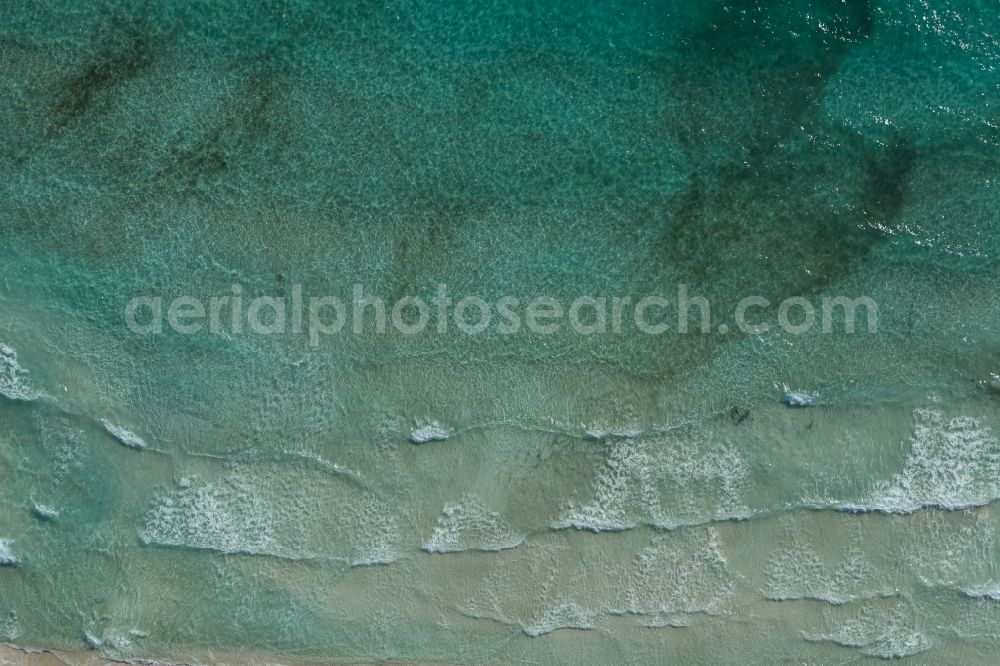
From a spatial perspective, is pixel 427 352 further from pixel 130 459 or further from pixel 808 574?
pixel 808 574

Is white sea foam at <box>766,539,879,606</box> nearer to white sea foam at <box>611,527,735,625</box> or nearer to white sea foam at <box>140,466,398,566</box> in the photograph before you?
white sea foam at <box>611,527,735,625</box>

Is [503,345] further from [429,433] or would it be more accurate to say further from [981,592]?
[981,592]

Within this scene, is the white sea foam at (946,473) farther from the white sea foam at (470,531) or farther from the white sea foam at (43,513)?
the white sea foam at (43,513)

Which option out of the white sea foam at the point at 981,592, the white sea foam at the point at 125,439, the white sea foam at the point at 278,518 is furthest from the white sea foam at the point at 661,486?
the white sea foam at the point at 125,439

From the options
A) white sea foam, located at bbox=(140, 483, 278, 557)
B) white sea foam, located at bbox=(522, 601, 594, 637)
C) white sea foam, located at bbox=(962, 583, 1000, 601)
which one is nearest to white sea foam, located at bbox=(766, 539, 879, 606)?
white sea foam, located at bbox=(962, 583, 1000, 601)

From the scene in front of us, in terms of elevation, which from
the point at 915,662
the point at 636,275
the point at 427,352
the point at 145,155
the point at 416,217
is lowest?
the point at 915,662

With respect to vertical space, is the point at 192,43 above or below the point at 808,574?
above

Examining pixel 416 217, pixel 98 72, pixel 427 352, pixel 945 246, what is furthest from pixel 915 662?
pixel 98 72
